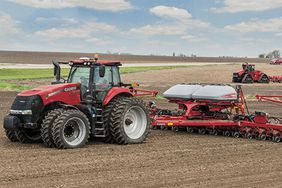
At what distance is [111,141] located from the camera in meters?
11.0

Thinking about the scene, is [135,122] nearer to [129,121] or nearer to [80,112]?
[129,121]

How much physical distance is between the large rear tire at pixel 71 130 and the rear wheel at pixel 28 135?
2.90 feet

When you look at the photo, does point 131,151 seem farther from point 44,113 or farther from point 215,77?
point 215,77

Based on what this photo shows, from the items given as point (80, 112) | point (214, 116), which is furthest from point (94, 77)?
point (214, 116)

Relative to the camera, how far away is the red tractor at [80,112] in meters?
10.0

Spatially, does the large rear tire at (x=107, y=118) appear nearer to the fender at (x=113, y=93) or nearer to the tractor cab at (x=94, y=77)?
the fender at (x=113, y=93)

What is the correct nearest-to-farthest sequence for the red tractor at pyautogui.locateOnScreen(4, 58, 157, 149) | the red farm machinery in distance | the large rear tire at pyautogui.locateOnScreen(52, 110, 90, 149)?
the large rear tire at pyautogui.locateOnScreen(52, 110, 90, 149)
the red tractor at pyautogui.locateOnScreen(4, 58, 157, 149)
the red farm machinery in distance

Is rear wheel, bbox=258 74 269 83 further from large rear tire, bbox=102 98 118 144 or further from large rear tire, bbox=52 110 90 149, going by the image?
large rear tire, bbox=52 110 90 149

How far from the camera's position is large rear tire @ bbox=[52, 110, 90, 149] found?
9.78m

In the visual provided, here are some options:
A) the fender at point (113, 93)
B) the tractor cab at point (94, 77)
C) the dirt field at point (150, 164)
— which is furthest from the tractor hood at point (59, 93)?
the dirt field at point (150, 164)

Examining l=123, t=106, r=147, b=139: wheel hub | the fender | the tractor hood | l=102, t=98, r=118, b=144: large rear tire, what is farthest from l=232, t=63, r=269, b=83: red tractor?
the tractor hood

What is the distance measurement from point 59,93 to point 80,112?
644 millimetres

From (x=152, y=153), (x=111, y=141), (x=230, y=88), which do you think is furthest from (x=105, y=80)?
(x=230, y=88)

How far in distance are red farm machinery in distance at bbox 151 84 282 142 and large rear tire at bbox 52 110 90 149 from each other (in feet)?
8.42
